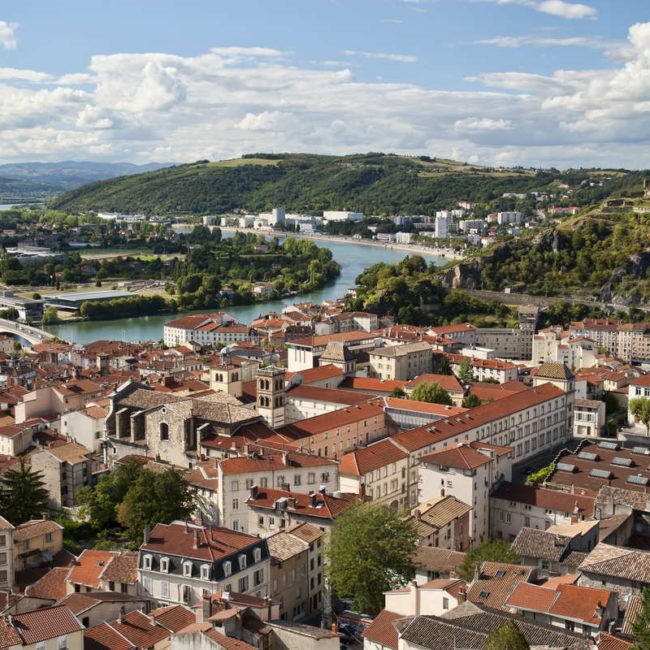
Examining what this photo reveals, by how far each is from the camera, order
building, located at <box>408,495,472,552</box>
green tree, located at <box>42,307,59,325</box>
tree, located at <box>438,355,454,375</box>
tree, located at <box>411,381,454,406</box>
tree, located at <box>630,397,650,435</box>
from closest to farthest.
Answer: building, located at <box>408,495,472,552</box>, tree, located at <box>630,397,650,435</box>, tree, located at <box>411,381,454,406</box>, tree, located at <box>438,355,454,375</box>, green tree, located at <box>42,307,59,325</box>

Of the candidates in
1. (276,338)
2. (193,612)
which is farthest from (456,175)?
(193,612)

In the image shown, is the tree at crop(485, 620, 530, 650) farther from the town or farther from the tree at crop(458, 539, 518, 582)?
the tree at crop(458, 539, 518, 582)

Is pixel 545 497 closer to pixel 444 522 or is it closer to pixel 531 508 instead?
pixel 531 508

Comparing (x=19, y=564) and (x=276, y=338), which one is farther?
(x=276, y=338)

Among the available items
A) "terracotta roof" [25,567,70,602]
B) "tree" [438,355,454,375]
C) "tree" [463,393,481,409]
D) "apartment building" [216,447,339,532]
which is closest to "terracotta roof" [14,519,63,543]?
"terracotta roof" [25,567,70,602]

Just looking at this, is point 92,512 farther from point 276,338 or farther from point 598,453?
point 276,338
